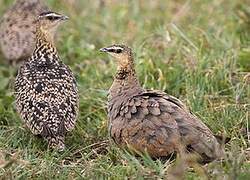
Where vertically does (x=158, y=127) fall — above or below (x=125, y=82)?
below

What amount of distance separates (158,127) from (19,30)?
12.3 ft

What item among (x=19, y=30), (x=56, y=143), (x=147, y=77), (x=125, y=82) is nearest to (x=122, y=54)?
(x=125, y=82)

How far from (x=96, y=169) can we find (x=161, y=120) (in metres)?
0.63

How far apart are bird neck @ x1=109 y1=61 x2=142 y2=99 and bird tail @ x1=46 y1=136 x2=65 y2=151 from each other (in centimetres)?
57

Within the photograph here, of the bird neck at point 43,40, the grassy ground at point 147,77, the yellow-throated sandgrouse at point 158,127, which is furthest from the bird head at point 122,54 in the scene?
the bird neck at point 43,40

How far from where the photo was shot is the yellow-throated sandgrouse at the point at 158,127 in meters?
6.16

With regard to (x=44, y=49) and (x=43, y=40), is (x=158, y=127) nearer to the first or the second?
(x=44, y=49)

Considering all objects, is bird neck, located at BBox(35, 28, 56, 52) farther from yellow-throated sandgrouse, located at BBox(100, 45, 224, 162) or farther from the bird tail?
yellow-throated sandgrouse, located at BBox(100, 45, 224, 162)

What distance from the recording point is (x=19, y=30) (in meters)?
9.58

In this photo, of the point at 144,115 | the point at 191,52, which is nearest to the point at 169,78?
the point at 191,52

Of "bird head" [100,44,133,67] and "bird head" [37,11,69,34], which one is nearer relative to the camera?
"bird head" [100,44,133,67]

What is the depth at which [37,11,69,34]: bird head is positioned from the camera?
8.08 metres

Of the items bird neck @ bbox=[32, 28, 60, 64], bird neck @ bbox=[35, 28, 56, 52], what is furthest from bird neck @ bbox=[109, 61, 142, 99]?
bird neck @ bbox=[35, 28, 56, 52]

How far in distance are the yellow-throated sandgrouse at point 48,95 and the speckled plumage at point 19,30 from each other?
147 centimetres
